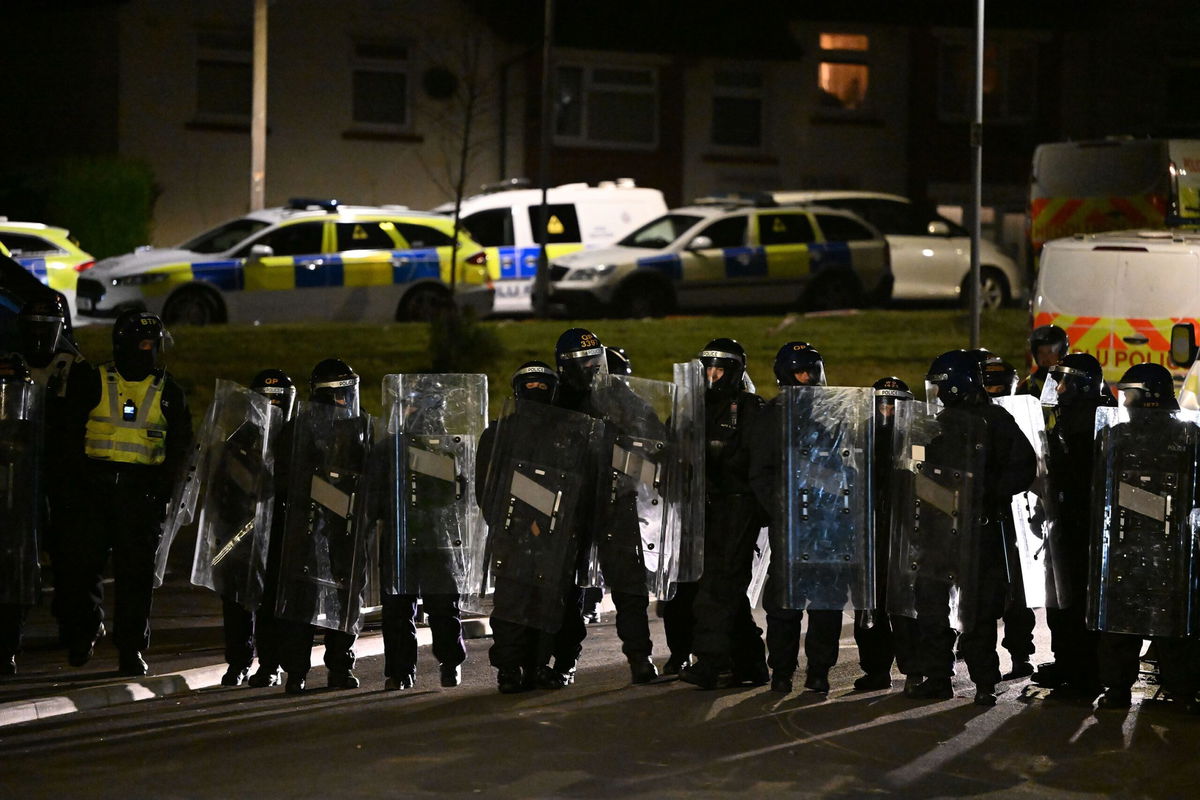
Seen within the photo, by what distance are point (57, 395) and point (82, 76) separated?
21.2 meters

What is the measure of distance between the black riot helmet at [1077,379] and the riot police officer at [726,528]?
1464 millimetres

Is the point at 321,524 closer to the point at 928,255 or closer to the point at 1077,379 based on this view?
the point at 1077,379

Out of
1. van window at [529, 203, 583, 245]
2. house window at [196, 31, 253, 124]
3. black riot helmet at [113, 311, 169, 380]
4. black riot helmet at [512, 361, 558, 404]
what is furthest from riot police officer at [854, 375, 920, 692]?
house window at [196, 31, 253, 124]

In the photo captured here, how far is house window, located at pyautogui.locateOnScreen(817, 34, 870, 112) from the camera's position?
1299 inches

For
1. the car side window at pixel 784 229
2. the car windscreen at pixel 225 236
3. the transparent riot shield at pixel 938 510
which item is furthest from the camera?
the car side window at pixel 784 229

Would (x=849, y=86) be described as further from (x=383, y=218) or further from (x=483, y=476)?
(x=483, y=476)

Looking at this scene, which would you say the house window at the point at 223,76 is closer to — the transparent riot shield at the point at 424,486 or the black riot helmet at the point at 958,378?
the transparent riot shield at the point at 424,486

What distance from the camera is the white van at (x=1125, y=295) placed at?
1427 cm

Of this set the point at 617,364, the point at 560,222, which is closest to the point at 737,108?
the point at 560,222

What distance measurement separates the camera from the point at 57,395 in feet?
30.8

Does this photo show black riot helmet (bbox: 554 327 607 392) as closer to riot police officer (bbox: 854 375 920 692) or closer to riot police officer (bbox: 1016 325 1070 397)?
riot police officer (bbox: 854 375 920 692)

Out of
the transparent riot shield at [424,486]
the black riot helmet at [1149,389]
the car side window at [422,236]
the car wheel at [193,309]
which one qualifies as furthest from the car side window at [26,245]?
the black riot helmet at [1149,389]

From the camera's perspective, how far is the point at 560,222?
78.6 ft

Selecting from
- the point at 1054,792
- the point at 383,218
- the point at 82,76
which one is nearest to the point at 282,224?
the point at 383,218
